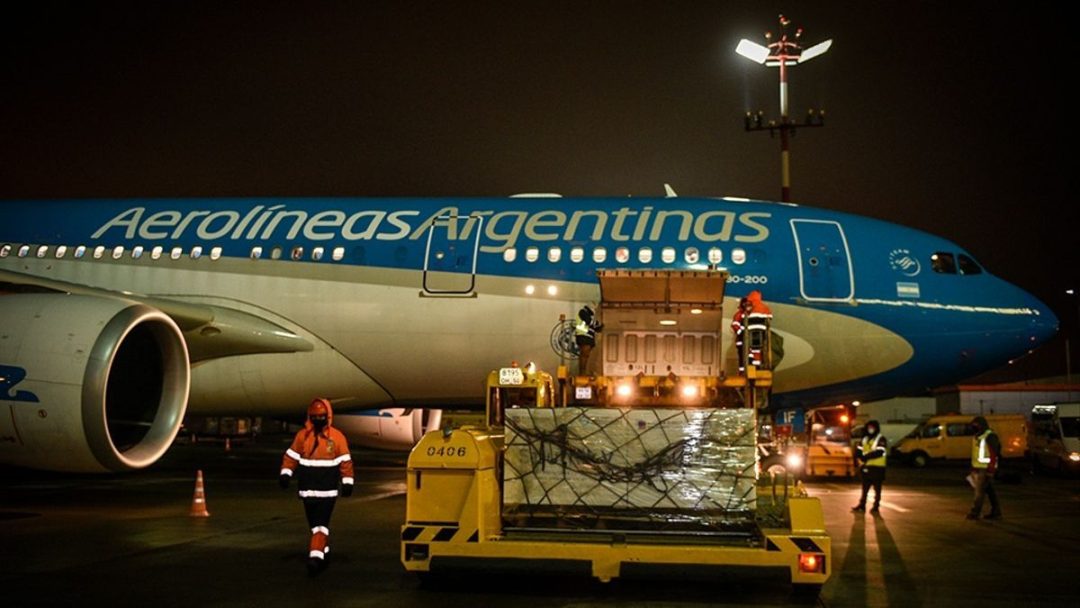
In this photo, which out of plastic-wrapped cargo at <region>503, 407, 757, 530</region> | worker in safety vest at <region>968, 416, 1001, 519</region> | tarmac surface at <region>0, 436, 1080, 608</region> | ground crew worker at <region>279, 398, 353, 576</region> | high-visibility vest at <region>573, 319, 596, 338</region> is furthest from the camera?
worker in safety vest at <region>968, 416, 1001, 519</region>

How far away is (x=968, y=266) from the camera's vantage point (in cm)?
1345

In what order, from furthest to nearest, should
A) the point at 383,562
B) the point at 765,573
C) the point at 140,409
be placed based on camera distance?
the point at 140,409 < the point at 383,562 < the point at 765,573

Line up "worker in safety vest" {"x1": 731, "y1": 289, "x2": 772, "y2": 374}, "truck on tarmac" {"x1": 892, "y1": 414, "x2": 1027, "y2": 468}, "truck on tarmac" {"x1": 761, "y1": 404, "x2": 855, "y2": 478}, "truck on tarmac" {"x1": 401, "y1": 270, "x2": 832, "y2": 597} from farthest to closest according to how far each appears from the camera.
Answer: "truck on tarmac" {"x1": 892, "y1": 414, "x2": 1027, "y2": 468} < "truck on tarmac" {"x1": 761, "y1": 404, "x2": 855, "y2": 478} < "worker in safety vest" {"x1": 731, "y1": 289, "x2": 772, "y2": 374} < "truck on tarmac" {"x1": 401, "y1": 270, "x2": 832, "y2": 597}

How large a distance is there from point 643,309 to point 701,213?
3427 millimetres

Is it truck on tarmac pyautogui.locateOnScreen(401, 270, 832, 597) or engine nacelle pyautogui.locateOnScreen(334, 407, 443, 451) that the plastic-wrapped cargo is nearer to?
truck on tarmac pyautogui.locateOnScreen(401, 270, 832, 597)

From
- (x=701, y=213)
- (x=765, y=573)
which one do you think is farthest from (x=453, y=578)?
(x=701, y=213)

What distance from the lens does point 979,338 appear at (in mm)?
12828

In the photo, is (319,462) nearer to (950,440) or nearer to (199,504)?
(199,504)

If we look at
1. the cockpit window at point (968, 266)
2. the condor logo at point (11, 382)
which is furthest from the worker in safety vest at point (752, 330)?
the condor logo at point (11, 382)

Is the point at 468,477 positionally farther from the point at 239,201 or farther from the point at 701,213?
the point at 239,201

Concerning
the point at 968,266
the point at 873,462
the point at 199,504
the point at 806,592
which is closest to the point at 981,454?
the point at 873,462

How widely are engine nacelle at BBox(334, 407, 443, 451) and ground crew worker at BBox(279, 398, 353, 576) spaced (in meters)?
9.23

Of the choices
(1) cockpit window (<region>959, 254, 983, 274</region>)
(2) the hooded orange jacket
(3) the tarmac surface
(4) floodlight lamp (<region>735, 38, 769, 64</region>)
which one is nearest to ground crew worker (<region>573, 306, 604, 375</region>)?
(3) the tarmac surface

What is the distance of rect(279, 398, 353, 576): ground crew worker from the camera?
8.20m
